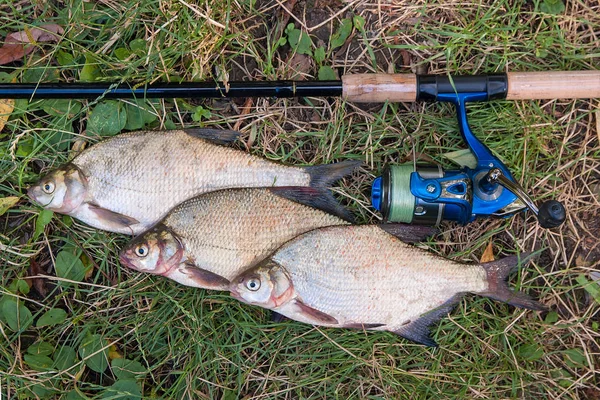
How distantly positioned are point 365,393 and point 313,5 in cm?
231

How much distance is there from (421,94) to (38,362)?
2.64 metres

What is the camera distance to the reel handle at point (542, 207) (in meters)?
2.31

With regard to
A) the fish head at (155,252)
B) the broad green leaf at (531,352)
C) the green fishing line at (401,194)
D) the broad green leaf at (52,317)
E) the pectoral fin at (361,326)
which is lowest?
the broad green leaf at (531,352)

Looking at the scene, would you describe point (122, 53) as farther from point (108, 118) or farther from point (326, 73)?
point (326, 73)

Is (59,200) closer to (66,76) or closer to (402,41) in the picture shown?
(66,76)

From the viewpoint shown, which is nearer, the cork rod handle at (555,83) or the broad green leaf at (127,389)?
the cork rod handle at (555,83)

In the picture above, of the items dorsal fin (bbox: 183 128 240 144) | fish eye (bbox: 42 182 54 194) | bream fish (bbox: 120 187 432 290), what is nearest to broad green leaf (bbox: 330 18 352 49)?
dorsal fin (bbox: 183 128 240 144)

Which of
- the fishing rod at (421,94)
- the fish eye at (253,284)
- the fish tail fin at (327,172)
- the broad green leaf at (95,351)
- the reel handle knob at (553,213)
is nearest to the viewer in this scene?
the reel handle knob at (553,213)

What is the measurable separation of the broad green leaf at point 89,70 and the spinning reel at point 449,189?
5.74 feet


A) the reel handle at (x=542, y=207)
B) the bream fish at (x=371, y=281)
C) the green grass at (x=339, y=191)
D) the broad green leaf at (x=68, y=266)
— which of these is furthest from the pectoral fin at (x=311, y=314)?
the broad green leaf at (x=68, y=266)

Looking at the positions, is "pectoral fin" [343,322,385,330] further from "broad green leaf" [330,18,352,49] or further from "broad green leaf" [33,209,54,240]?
"broad green leaf" [33,209,54,240]

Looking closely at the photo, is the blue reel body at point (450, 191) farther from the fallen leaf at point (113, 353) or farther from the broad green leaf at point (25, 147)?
the broad green leaf at point (25, 147)

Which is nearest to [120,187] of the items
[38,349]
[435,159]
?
[38,349]

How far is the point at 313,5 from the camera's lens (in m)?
3.09
